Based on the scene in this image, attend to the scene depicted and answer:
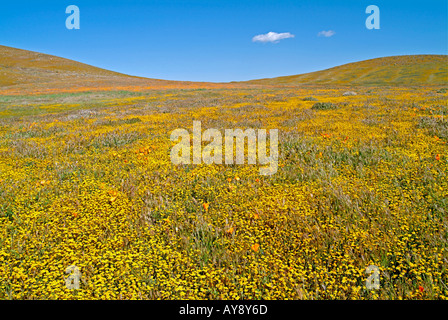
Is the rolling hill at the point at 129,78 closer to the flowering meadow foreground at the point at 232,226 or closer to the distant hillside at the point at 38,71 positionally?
the distant hillside at the point at 38,71

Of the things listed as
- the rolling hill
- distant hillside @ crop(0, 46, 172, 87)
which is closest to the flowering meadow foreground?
the rolling hill

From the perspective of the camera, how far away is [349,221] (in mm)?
3779

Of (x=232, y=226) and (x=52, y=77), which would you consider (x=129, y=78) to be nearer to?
(x=52, y=77)

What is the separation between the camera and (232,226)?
12.6 feet

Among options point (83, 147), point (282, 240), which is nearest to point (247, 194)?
point (282, 240)

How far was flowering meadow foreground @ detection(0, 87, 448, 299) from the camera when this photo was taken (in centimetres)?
273

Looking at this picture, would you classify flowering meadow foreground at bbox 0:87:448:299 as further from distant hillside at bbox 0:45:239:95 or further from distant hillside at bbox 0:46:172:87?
distant hillside at bbox 0:46:172:87

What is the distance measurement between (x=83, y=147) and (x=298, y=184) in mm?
7157

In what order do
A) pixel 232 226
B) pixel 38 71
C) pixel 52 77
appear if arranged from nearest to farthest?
1. pixel 232 226
2. pixel 52 77
3. pixel 38 71

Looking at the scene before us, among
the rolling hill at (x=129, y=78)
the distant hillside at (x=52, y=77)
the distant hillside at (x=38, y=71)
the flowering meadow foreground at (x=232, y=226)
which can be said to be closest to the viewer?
the flowering meadow foreground at (x=232, y=226)

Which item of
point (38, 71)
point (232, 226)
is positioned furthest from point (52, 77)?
point (232, 226)

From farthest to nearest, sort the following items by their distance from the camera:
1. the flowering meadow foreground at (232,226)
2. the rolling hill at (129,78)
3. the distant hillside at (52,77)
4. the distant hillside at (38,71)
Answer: the distant hillside at (38,71), the distant hillside at (52,77), the rolling hill at (129,78), the flowering meadow foreground at (232,226)

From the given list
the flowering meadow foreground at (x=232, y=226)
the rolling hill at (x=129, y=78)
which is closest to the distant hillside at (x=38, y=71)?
the rolling hill at (x=129, y=78)

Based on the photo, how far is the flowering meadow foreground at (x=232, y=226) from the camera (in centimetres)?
273
